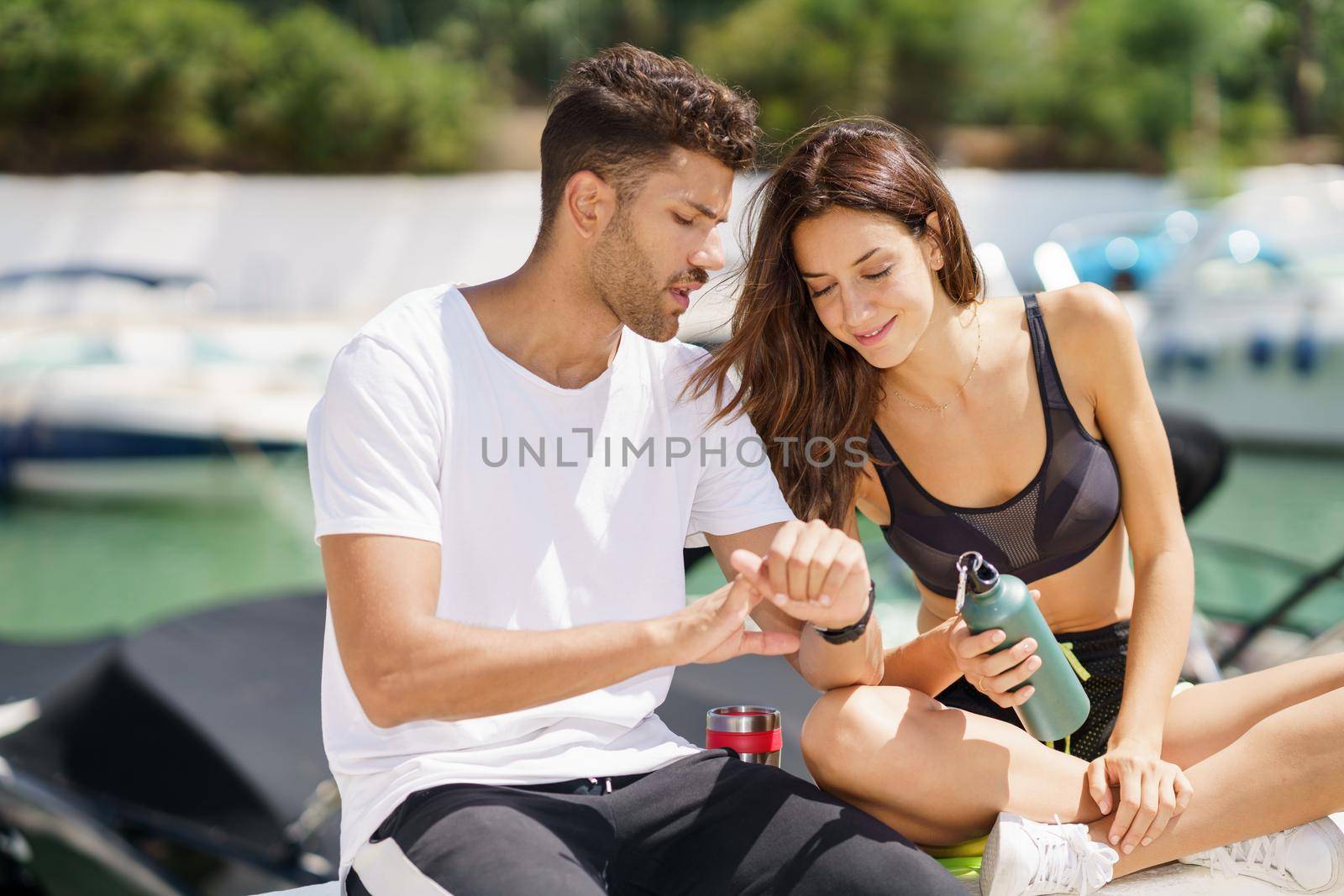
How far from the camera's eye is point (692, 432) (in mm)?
2104

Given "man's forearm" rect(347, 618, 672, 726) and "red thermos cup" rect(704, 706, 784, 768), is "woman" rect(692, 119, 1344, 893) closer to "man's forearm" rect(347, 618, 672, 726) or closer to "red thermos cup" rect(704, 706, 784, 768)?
"red thermos cup" rect(704, 706, 784, 768)

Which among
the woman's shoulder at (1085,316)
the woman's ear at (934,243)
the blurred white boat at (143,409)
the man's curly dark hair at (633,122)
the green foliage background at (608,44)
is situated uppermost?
the green foliage background at (608,44)

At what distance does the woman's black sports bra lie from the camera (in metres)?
2.26

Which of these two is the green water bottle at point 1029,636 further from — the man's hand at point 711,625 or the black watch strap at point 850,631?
the man's hand at point 711,625

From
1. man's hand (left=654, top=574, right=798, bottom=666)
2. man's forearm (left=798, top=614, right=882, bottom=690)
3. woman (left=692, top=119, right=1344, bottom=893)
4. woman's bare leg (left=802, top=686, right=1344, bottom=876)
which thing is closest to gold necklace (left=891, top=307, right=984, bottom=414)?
woman (left=692, top=119, right=1344, bottom=893)

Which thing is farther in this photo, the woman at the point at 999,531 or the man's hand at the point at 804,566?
the woman at the point at 999,531

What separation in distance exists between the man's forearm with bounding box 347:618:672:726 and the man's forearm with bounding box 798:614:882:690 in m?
0.43

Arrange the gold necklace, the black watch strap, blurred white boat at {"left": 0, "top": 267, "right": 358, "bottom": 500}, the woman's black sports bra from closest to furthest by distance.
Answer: the black watch strap
the woman's black sports bra
the gold necklace
blurred white boat at {"left": 0, "top": 267, "right": 358, "bottom": 500}

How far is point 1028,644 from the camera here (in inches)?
73.7

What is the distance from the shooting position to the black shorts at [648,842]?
165cm

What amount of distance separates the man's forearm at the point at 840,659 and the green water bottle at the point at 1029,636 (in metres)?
0.17

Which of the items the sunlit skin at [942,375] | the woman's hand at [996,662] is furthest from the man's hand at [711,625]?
the sunlit skin at [942,375]

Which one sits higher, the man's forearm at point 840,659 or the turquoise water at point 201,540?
the man's forearm at point 840,659

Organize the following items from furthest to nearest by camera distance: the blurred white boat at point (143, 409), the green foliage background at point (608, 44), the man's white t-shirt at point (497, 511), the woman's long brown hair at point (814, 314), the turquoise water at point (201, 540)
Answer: the green foliage background at point (608, 44) < the blurred white boat at point (143, 409) < the turquoise water at point (201, 540) < the woman's long brown hair at point (814, 314) < the man's white t-shirt at point (497, 511)
